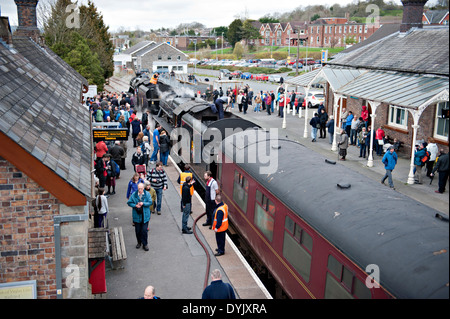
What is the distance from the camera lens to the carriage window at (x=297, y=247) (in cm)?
667

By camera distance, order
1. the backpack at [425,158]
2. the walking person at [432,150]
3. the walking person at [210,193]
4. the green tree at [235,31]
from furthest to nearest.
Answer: the green tree at [235,31], the walking person at [432,150], the backpack at [425,158], the walking person at [210,193]

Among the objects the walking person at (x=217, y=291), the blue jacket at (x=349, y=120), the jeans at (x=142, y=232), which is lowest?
the jeans at (x=142, y=232)

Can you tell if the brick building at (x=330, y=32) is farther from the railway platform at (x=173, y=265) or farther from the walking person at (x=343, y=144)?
the railway platform at (x=173, y=265)

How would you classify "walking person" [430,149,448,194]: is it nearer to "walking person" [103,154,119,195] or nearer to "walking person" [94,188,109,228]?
"walking person" [94,188,109,228]

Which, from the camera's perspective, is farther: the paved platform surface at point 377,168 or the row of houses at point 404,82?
the row of houses at point 404,82

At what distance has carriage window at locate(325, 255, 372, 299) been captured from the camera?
515 centimetres

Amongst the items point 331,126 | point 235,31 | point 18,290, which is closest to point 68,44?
point 331,126

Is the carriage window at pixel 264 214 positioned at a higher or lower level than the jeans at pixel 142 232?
higher

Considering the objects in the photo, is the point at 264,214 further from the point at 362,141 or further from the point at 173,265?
the point at 362,141

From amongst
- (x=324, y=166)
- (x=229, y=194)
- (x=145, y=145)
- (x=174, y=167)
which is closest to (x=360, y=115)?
(x=174, y=167)

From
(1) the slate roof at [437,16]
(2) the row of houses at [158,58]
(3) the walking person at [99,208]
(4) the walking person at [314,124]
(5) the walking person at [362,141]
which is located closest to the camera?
(1) the slate roof at [437,16]

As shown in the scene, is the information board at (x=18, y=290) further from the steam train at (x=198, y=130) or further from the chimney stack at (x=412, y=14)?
the chimney stack at (x=412, y=14)

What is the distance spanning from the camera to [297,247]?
7.10m

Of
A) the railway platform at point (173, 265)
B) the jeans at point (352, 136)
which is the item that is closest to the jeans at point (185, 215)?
the railway platform at point (173, 265)
